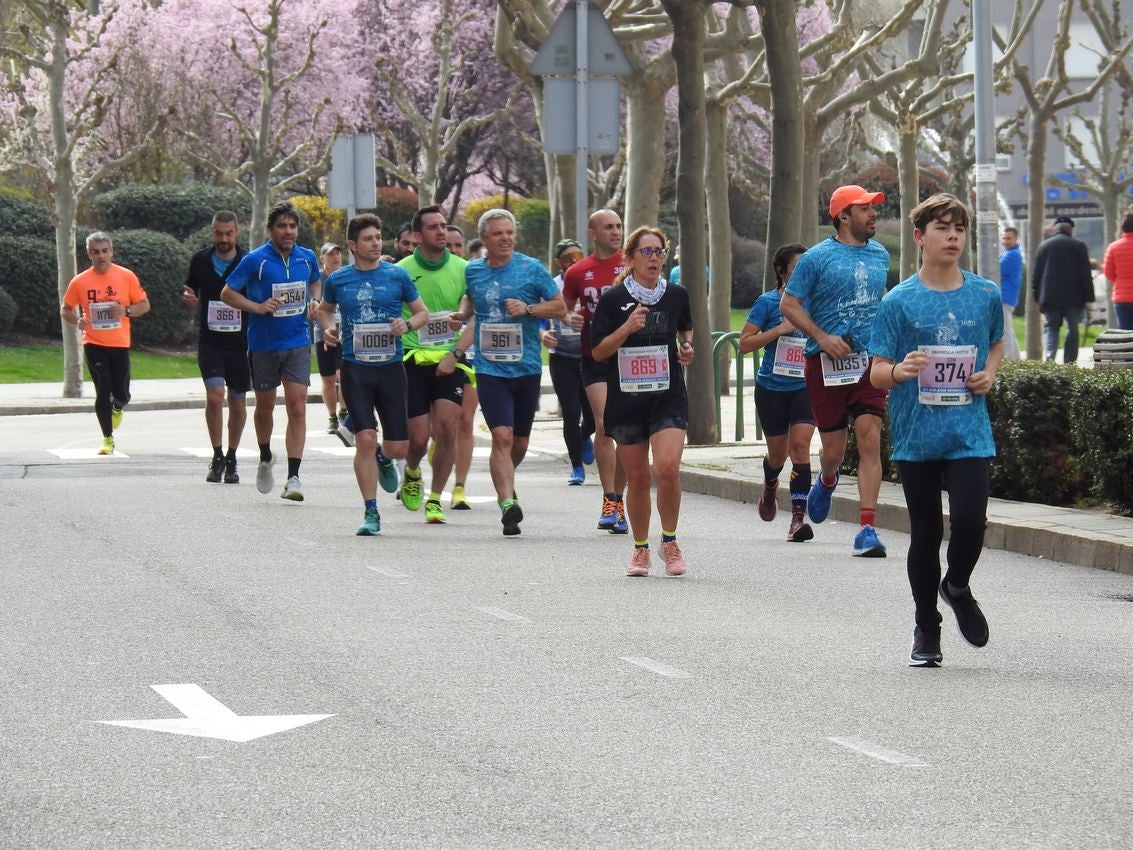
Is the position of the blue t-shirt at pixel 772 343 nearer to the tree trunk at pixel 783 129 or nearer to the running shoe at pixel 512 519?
the running shoe at pixel 512 519

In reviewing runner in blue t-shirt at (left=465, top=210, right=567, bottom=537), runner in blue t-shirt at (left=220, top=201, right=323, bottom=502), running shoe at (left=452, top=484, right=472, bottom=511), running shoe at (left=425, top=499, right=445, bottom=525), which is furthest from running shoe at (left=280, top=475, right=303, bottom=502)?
runner in blue t-shirt at (left=465, top=210, right=567, bottom=537)

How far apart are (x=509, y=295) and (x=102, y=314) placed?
6.51 meters

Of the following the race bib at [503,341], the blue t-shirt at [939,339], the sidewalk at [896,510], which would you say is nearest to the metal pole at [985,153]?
the sidewalk at [896,510]

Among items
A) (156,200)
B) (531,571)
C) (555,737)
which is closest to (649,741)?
(555,737)

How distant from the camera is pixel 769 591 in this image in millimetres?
10047

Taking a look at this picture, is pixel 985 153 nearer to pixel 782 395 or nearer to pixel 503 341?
pixel 782 395

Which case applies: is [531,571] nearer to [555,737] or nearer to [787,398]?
[787,398]

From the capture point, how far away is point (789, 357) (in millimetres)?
12508

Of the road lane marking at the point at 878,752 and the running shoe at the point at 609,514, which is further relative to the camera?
the running shoe at the point at 609,514

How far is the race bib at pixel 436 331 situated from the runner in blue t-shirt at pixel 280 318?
1659 mm

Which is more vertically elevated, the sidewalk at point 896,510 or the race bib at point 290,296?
the race bib at point 290,296

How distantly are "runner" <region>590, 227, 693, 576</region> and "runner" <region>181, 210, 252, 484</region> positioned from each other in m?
5.67

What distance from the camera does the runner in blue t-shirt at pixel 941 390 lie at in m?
7.71

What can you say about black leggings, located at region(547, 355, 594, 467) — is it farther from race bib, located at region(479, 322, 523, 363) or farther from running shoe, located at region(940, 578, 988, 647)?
running shoe, located at region(940, 578, 988, 647)
